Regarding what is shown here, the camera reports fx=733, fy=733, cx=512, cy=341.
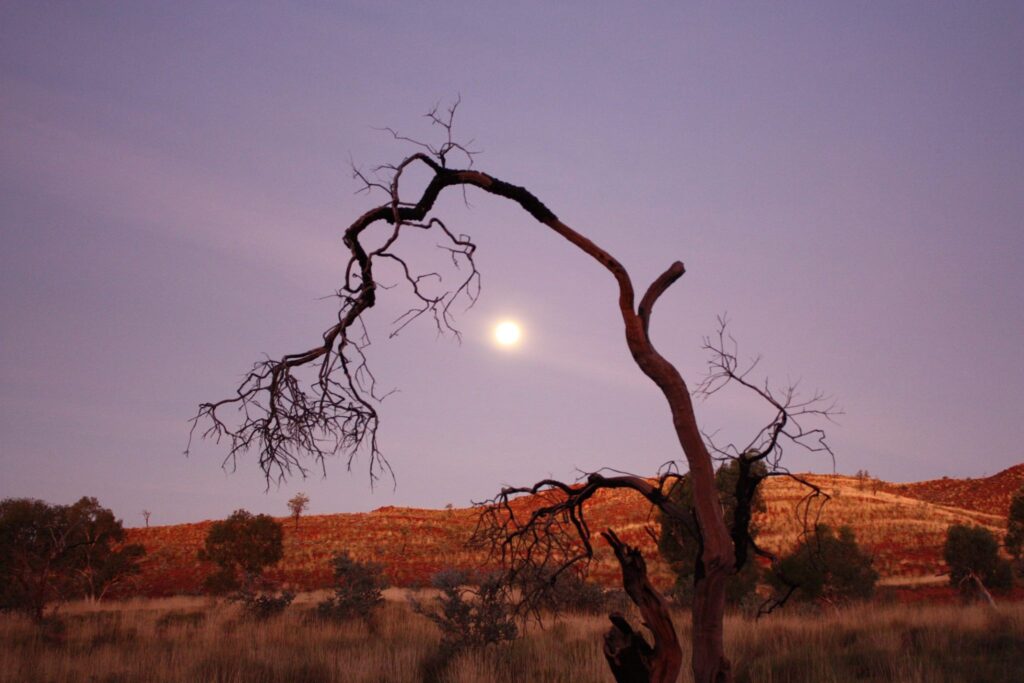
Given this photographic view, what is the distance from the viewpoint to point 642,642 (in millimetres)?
4457

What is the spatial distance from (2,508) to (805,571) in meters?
29.8

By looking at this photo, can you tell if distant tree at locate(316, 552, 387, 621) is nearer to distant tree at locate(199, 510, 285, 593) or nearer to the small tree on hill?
the small tree on hill

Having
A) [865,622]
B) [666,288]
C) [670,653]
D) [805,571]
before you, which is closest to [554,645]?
[865,622]

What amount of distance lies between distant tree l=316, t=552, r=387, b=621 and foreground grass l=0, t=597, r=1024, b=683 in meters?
2.31

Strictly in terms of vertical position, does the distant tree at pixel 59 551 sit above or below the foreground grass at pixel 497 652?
above

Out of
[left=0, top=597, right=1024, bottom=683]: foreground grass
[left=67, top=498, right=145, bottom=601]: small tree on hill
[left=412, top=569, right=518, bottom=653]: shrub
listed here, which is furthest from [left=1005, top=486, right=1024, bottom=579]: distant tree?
[left=67, top=498, right=145, bottom=601]: small tree on hill

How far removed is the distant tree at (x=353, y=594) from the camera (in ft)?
63.9

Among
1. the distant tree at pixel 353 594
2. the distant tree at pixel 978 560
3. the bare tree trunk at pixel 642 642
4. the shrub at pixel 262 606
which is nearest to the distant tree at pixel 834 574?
the distant tree at pixel 978 560

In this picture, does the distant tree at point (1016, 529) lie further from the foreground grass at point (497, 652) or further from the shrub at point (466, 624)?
the shrub at point (466, 624)

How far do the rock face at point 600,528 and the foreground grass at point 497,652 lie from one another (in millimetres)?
7655

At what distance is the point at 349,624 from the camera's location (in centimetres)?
1792

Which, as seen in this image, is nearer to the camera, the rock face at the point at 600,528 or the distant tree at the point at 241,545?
the distant tree at the point at 241,545

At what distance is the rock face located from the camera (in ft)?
123

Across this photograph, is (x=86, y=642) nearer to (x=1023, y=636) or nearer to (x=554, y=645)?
(x=554, y=645)
